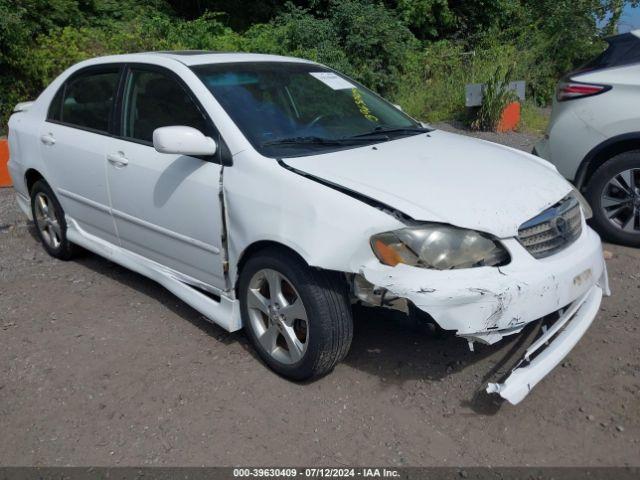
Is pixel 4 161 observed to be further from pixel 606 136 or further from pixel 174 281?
pixel 606 136

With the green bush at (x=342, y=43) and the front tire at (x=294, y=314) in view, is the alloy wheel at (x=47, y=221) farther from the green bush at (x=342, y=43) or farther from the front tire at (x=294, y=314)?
the green bush at (x=342, y=43)

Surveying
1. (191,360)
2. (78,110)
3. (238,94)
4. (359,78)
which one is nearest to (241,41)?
(359,78)

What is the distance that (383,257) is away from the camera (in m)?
2.88

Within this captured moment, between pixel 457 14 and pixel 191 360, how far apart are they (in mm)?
12937

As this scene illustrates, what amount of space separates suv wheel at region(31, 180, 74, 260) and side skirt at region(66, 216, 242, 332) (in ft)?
0.56

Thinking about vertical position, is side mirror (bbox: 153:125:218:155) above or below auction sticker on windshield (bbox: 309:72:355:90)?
below

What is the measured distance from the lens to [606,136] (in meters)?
5.00

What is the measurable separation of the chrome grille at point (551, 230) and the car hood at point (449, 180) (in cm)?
5

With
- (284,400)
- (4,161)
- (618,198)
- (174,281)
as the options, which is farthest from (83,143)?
(618,198)

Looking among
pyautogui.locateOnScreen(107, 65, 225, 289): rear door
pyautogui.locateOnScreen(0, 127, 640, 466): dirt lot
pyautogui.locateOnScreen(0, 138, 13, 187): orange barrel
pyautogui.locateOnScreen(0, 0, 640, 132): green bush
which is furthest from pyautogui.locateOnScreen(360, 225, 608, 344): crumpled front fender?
pyautogui.locateOnScreen(0, 0, 640, 132): green bush

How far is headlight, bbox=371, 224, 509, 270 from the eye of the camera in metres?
2.85

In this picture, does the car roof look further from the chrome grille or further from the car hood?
the chrome grille

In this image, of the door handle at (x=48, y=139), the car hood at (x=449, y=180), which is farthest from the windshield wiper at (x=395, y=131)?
the door handle at (x=48, y=139)

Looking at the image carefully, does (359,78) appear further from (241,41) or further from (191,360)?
(191,360)
